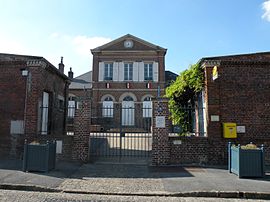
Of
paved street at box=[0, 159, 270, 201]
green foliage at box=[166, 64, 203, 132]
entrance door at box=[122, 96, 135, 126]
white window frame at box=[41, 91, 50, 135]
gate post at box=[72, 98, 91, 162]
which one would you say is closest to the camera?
paved street at box=[0, 159, 270, 201]

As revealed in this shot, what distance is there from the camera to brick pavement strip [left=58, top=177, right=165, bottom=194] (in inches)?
233

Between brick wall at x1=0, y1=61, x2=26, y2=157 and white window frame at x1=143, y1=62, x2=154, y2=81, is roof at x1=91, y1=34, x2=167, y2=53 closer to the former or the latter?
white window frame at x1=143, y1=62, x2=154, y2=81

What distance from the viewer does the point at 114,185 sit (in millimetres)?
6332

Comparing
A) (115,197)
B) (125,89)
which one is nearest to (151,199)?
(115,197)

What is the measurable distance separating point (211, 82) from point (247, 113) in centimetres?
184

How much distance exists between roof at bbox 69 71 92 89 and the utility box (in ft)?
63.4

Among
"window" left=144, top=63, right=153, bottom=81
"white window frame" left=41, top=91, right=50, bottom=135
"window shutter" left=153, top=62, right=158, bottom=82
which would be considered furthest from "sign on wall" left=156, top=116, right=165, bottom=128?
"window" left=144, top=63, right=153, bottom=81

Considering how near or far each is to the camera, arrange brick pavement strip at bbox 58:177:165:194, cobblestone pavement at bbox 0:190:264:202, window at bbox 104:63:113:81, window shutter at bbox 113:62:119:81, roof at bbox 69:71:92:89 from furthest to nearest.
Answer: roof at bbox 69:71:92:89 < window at bbox 104:63:113:81 < window shutter at bbox 113:62:119:81 < brick pavement strip at bbox 58:177:165:194 < cobblestone pavement at bbox 0:190:264:202

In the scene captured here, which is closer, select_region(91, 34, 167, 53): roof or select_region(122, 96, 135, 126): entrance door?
select_region(122, 96, 135, 126): entrance door

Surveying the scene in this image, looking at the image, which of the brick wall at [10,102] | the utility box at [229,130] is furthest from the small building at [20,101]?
the utility box at [229,130]

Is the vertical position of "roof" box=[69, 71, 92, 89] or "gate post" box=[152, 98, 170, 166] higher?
"roof" box=[69, 71, 92, 89]

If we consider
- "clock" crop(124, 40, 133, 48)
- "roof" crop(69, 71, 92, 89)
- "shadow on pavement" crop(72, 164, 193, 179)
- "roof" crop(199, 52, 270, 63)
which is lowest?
"shadow on pavement" crop(72, 164, 193, 179)

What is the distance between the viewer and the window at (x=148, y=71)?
25.2 metres

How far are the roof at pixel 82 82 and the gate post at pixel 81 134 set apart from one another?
55.8 ft
